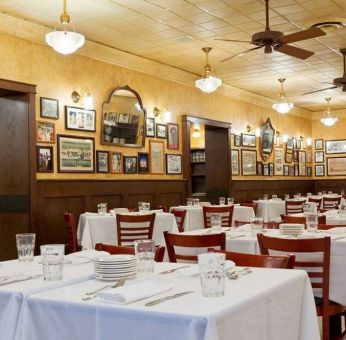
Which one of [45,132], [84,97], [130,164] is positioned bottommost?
[130,164]

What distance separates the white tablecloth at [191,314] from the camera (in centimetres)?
182

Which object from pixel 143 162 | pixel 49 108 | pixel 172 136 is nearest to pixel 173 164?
pixel 172 136

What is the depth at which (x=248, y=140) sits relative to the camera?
562 inches

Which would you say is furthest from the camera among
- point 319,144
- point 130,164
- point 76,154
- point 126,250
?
point 319,144

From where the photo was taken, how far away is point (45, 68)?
8.37m

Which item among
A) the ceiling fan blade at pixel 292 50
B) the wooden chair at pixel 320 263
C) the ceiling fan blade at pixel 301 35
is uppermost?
the ceiling fan blade at pixel 301 35

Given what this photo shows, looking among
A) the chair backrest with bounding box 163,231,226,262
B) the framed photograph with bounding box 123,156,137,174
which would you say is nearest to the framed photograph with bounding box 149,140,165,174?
the framed photograph with bounding box 123,156,137,174

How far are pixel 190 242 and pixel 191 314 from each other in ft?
6.67

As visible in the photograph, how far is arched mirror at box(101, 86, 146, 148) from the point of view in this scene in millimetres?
9523

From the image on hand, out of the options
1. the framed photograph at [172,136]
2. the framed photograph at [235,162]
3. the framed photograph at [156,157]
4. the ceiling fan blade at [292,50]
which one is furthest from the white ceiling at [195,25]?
the framed photograph at [235,162]

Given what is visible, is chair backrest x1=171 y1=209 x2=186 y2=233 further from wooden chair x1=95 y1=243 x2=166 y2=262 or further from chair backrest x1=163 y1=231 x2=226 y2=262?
wooden chair x1=95 y1=243 x2=166 y2=262

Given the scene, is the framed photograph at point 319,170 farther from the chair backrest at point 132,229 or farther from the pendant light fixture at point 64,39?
the pendant light fixture at point 64,39

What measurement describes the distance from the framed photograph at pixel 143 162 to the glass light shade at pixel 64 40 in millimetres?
3843

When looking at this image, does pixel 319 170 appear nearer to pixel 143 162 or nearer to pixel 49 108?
pixel 143 162
